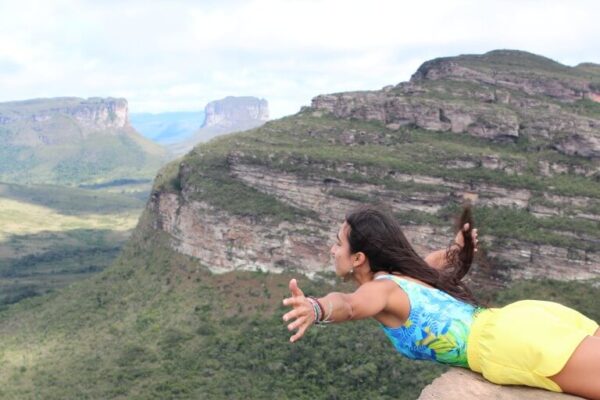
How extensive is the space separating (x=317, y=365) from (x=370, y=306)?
2914 centimetres

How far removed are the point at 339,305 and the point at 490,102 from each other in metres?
49.0

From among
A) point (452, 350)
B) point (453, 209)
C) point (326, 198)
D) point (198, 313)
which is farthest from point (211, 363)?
A: point (452, 350)

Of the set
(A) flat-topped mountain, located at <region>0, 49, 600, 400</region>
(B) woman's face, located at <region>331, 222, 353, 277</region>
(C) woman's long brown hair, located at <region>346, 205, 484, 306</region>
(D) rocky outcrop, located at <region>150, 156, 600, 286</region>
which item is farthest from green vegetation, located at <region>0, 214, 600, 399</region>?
(B) woman's face, located at <region>331, 222, 353, 277</region>

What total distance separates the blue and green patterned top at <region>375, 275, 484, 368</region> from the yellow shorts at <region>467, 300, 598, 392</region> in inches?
5.8

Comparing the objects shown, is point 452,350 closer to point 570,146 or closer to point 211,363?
point 211,363

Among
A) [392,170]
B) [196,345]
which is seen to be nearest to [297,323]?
[196,345]

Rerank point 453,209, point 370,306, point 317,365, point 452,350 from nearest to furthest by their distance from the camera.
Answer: point 370,306
point 452,350
point 317,365
point 453,209

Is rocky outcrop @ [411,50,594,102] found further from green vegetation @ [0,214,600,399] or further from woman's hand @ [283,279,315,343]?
woman's hand @ [283,279,315,343]

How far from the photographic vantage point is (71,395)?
33.8 m

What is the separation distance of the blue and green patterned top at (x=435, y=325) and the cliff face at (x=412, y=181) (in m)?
29.6

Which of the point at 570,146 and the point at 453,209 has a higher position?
the point at 570,146

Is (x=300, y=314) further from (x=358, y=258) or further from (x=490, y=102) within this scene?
(x=490, y=102)

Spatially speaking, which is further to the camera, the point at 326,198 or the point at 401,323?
the point at 326,198

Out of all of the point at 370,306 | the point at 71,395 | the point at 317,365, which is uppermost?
the point at 370,306
